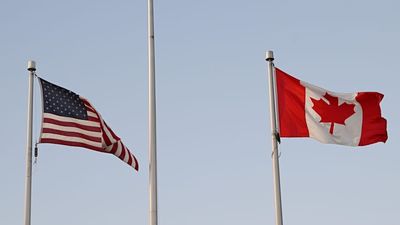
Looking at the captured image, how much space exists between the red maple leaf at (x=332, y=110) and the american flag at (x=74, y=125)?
505cm

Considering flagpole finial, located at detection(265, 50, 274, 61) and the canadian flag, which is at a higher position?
flagpole finial, located at detection(265, 50, 274, 61)

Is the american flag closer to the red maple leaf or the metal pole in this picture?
the metal pole

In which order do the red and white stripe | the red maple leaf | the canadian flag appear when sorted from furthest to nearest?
the red maple leaf < the canadian flag < the red and white stripe

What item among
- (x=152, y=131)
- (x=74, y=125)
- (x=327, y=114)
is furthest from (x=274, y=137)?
(x=74, y=125)

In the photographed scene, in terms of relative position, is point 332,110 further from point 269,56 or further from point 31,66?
point 31,66

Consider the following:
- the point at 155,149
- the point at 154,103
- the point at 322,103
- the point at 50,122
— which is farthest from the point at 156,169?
the point at 322,103

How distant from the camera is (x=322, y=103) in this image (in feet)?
65.3

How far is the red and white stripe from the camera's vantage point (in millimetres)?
19516

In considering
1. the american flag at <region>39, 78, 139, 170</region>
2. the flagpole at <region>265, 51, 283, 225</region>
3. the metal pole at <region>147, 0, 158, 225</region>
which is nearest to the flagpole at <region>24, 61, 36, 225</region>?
the american flag at <region>39, 78, 139, 170</region>

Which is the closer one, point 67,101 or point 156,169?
point 156,169

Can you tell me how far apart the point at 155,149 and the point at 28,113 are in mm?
3547

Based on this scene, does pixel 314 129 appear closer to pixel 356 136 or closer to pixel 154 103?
pixel 356 136

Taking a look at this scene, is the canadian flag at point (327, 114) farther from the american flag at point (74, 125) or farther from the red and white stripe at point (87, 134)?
the american flag at point (74, 125)

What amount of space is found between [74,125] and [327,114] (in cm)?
641
